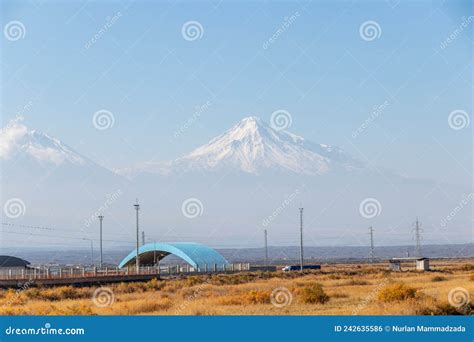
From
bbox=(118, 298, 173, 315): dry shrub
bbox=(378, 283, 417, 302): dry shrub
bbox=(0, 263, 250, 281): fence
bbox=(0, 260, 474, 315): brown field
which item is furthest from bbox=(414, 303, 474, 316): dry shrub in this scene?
bbox=(0, 263, 250, 281): fence

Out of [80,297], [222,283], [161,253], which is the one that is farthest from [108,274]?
[161,253]

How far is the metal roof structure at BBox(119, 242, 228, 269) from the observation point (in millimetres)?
65625

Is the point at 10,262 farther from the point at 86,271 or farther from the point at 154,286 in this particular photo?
the point at 154,286

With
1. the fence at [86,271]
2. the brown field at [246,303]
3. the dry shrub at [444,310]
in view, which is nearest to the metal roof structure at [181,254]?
the fence at [86,271]


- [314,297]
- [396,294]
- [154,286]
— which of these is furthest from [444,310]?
[154,286]

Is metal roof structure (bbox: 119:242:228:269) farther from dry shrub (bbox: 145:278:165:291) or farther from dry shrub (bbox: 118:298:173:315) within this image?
dry shrub (bbox: 118:298:173:315)

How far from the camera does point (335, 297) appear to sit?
3152cm

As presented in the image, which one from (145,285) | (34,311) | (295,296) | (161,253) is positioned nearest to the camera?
(34,311)

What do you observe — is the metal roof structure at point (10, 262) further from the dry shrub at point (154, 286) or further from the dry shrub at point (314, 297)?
the dry shrub at point (314, 297)

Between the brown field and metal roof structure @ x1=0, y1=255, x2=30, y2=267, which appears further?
metal roof structure @ x1=0, y1=255, x2=30, y2=267

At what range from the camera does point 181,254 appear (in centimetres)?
6575

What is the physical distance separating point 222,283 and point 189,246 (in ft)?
78.5
